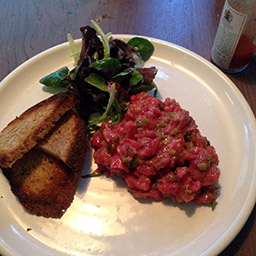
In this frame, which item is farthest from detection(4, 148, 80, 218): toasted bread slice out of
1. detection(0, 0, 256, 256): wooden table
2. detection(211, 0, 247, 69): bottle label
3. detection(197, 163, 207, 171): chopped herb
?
detection(211, 0, 247, 69): bottle label

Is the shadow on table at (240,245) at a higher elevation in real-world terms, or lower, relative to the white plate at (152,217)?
lower

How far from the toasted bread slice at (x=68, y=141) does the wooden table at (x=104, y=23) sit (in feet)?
4.55

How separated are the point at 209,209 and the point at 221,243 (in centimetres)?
27

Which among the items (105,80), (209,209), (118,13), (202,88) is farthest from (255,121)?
(118,13)

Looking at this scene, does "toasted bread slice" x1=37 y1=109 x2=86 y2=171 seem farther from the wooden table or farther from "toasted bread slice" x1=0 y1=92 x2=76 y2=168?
the wooden table

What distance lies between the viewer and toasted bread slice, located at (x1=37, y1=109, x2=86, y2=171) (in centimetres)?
204

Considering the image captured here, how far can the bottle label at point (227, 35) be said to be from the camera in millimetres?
2395

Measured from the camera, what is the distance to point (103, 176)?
→ 2.16m

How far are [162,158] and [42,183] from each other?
99 centimetres

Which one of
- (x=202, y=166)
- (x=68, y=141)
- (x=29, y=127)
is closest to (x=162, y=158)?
(x=202, y=166)

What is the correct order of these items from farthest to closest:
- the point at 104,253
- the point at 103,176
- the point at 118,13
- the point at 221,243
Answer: the point at 118,13 → the point at 103,176 → the point at 104,253 → the point at 221,243

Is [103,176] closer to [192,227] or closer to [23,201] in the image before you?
[23,201]

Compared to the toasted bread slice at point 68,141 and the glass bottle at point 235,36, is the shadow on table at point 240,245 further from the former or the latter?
the glass bottle at point 235,36

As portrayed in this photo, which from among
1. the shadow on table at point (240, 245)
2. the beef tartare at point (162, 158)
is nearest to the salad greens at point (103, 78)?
the beef tartare at point (162, 158)
